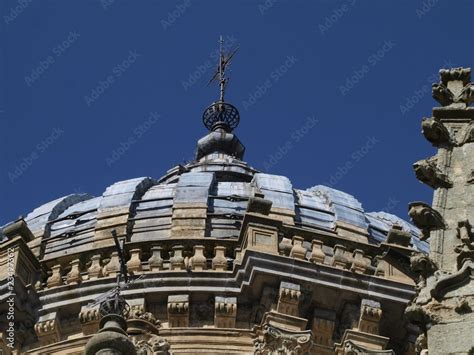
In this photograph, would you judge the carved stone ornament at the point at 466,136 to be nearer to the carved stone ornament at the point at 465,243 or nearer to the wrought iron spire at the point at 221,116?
the carved stone ornament at the point at 465,243

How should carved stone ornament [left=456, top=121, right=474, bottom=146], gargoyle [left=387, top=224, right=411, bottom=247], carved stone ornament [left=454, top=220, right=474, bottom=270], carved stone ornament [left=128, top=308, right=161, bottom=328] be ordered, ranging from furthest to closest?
gargoyle [left=387, top=224, right=411, bottom=247]
carved stone ornament [left=128, top=308, right=161, bottom=328]
carved stone ornament [left=456, top=121, right=474, bottom=146]
carved stone ornament [left=454, top=220, right=474, bottom=270]

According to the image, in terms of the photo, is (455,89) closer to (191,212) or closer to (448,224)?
(448,224)

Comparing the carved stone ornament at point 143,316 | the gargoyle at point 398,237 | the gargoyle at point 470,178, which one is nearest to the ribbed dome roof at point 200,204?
the gargoyle at point 398,237

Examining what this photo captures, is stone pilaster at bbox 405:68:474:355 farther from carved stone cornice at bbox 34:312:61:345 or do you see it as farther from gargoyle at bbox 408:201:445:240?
carved stone cornice at bbox 34:312:61:345

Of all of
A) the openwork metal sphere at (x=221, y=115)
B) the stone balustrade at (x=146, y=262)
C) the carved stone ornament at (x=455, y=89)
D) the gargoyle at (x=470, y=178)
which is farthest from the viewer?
the openwork metal sphere at (x=221, y=115)

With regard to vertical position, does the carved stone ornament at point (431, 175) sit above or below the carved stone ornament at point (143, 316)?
below

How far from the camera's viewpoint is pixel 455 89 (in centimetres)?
1482

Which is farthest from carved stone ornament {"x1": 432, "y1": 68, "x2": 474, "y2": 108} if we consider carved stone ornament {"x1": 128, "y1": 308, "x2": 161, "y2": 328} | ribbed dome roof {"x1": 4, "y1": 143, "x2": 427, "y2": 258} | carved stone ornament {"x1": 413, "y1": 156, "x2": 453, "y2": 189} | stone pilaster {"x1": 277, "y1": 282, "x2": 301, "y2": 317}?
ribbed dome roof {"x1": 4, "y1": 143, "x2": 427, "y2": 258}

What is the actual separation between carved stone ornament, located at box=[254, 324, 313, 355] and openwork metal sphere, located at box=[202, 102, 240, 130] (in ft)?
58.8

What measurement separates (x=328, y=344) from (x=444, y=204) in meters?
18.2

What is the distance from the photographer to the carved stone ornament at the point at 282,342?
2855cm

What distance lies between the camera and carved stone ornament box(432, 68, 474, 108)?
575 inches

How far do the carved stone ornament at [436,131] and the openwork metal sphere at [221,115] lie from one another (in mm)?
32469

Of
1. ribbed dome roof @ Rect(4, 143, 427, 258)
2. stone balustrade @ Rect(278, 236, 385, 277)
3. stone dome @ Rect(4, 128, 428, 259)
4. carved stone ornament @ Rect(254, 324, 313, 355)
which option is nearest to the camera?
carved stone ornament @ Rect(254, 324, 313, 355)
